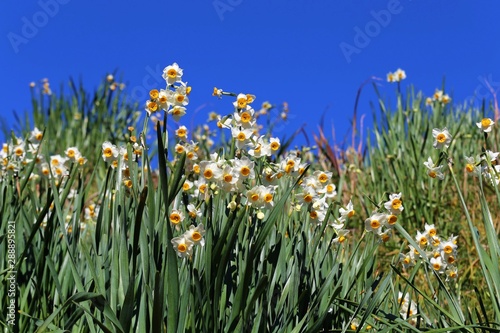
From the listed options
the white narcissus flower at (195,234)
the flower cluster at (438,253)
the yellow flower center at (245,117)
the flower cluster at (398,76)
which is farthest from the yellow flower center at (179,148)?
the flower cluster at (398,76)

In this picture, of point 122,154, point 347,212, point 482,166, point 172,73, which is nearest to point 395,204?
point 347,212

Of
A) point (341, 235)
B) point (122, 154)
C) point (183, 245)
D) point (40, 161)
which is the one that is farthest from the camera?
point (40, 161)

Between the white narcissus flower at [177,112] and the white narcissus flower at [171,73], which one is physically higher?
the white narcissus flower at [171,73]

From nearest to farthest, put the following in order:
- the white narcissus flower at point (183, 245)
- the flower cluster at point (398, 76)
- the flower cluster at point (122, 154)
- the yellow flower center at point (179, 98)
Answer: the white narcissus flower at point (183, 245)
the yellow flower center at point (179, 98)
the flower cluster at point (122, 154)
the flower cluster at point (398, 76)

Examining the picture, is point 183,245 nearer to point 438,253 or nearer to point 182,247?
point 182,247

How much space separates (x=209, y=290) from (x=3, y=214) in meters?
1.28

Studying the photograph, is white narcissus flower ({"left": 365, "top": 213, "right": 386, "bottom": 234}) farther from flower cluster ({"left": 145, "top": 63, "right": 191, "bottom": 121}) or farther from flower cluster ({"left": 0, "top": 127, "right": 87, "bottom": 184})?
flower cluster ({"left": 0, "top": 127, "right": 87, "bottom": 184})

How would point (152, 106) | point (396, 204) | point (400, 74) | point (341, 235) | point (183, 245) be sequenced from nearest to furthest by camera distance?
point (183, 245), point (152, 106), point (396, 204), point (341, 235), point (400, 74)

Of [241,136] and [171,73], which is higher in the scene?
[171,73]

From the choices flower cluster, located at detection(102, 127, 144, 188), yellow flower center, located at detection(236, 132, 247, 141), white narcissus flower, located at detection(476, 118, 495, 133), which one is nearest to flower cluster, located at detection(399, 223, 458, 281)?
white narcissus flower, located at detection(476, 118, 495, 133)

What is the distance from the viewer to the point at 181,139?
83.9 inches

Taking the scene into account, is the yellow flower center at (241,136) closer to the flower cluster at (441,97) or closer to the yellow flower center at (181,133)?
the yellow flower center at (181,133)

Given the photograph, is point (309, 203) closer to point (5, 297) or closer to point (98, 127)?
point (5, 297)

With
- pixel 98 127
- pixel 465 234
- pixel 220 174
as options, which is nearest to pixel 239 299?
pixel 220 174
